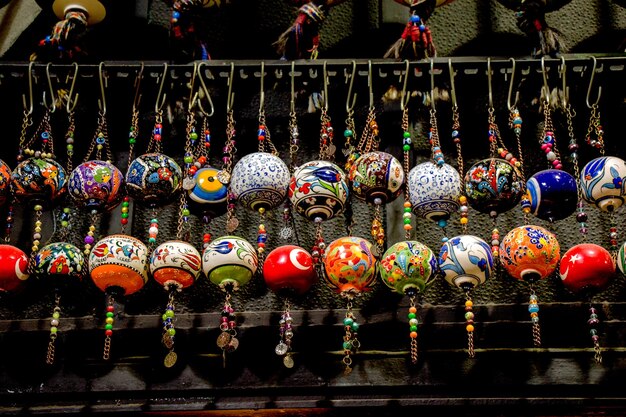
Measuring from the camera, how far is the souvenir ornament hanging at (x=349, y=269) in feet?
8.43

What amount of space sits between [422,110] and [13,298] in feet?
5.43

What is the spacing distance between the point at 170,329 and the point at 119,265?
0.26m

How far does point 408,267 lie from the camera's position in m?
2.57

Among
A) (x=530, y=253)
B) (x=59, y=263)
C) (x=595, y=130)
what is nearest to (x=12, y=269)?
(x=59, y=263)

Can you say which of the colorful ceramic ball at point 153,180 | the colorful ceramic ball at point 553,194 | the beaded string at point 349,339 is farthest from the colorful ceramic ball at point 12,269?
the colorful ceramic ball at point 553,194

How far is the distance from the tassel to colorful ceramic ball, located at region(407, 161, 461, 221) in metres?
0.67

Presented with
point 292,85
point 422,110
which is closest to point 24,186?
point 292,85

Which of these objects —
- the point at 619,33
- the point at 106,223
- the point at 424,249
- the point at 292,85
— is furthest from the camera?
the point at 619,33

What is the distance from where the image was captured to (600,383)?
2.68 metres

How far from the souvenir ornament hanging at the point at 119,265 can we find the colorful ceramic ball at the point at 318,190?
52cm

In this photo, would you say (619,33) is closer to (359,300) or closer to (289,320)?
(359,300)

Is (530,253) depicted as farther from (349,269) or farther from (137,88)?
(137,88)

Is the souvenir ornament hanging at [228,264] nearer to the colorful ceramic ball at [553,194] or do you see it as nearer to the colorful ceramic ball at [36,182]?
the colorful ceramic ball at [36,182]

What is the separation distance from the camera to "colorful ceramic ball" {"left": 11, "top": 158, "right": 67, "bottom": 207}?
109 inches
